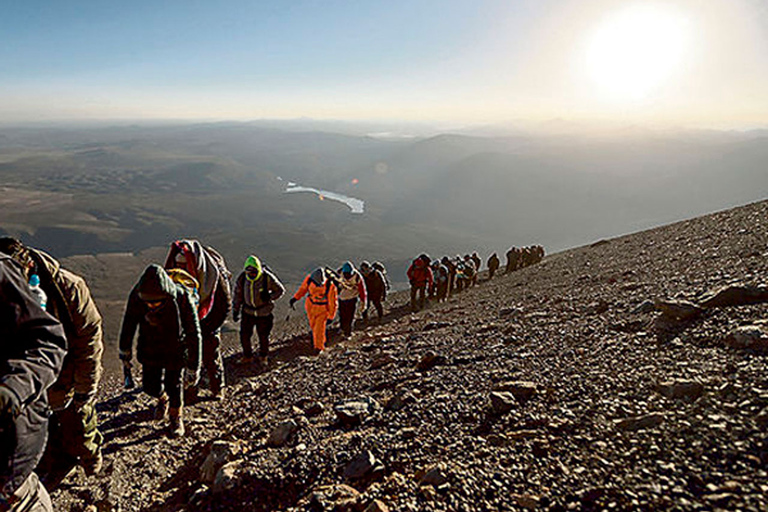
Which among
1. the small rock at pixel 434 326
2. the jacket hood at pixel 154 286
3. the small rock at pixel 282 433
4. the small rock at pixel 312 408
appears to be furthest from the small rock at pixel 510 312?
the jacket hood at pixel 154 286

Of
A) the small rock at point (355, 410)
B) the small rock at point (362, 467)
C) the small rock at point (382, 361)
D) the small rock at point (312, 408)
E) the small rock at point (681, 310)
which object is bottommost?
the small rock at point (382, 361)

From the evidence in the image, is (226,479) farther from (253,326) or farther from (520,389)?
(253,326)

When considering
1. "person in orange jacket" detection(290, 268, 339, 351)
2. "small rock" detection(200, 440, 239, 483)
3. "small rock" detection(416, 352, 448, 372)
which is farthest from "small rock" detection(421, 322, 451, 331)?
"small rock" detection(200, 440, 239, 483)

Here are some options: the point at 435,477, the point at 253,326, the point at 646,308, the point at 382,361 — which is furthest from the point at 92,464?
the point at 646,308

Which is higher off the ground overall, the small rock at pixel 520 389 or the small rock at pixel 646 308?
the small rock at pixel 646 308

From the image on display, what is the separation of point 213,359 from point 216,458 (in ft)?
7.55

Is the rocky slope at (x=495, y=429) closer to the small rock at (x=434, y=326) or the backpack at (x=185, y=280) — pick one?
the backpack at (x=185, y=280)

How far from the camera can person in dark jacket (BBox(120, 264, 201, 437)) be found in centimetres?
427

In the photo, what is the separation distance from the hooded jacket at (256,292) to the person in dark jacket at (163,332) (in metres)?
2.83

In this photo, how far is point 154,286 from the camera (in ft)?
13.8

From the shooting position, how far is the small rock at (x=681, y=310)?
485 cm

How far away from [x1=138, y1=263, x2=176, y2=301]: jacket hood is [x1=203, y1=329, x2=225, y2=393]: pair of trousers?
1.81 metres

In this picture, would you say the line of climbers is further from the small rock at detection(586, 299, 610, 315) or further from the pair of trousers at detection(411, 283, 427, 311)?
the pair of trousers at detection(411, 283, 427, 311)

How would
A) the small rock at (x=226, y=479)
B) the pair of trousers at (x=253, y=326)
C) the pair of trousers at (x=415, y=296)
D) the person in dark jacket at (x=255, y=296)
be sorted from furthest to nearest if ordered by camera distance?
the pair of trousers at (x=415, y=296), the pair of trousers at (x=253, y=326), the person in dark jacket at (x=255, y=296), the small rock at (x=226, y=479)
